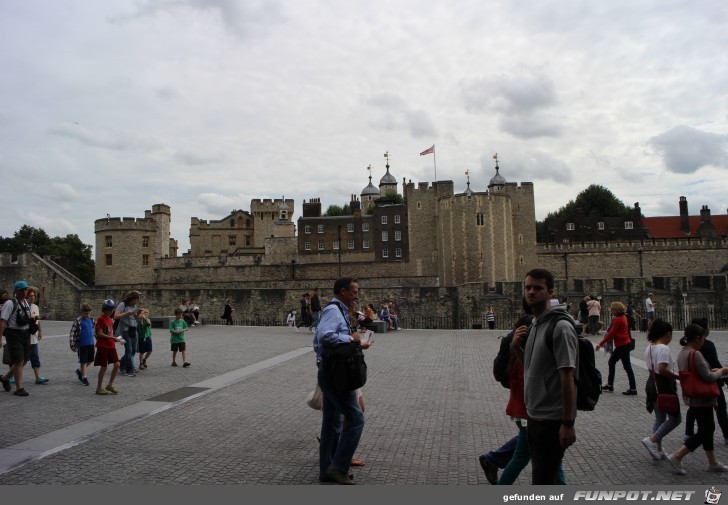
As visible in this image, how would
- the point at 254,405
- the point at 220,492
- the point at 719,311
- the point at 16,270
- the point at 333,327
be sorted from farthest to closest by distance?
the point at 16,270 → the point at 719,311 → the point at 254,405 → the point at 333,327 → the point at 220,492

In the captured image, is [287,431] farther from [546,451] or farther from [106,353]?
[106,353]

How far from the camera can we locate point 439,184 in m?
59.8

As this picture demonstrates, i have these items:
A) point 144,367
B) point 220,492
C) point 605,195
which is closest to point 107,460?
point 220,492

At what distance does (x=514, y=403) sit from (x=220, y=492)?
2669 millimetres

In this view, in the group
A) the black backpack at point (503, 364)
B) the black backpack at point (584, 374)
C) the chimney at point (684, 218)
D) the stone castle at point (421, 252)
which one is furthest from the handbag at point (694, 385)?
the chimney at point (684, 218)

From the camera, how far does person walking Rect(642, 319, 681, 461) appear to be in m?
6.21

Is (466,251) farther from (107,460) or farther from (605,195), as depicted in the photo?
(107,460)

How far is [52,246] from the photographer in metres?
73.1

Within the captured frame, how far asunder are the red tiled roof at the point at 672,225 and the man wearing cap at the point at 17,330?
69.6m

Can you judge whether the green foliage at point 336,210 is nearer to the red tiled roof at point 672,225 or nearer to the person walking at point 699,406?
the red tiled roof at point 672,225

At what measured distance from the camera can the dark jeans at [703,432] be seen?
5.79 meters

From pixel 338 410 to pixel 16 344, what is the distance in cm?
675

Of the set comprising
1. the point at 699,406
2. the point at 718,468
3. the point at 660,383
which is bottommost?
the point at 718,468

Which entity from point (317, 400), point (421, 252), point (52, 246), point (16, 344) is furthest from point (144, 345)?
point (52, 246)
